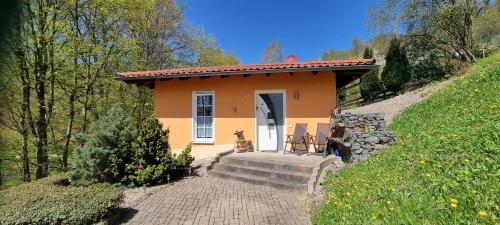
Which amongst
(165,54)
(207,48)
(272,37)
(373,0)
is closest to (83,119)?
(165,54)

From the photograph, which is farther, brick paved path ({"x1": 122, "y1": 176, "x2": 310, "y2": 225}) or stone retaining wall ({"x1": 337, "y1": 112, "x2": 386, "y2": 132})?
stone retaining wall ({"x1": 337, "y1": 112, "x2": 386, "y2": 132})

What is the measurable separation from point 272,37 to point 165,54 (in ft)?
65.8

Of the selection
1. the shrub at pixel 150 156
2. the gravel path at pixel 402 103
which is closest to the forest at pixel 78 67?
the shrub at pixel 150 156

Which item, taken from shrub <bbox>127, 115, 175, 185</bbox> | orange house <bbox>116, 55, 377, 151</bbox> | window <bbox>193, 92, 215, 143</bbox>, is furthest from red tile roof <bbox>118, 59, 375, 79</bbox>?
shrub <bbox>127, 115, 175, 185</bbox>

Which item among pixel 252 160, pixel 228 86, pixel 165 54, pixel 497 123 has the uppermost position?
pixel 165 54

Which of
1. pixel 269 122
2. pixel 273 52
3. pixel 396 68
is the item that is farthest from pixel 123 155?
pixel 273 52

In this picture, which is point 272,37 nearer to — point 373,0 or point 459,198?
point 373,0

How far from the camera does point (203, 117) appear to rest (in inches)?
415

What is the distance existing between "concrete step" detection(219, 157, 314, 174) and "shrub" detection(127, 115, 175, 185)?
1718 mm

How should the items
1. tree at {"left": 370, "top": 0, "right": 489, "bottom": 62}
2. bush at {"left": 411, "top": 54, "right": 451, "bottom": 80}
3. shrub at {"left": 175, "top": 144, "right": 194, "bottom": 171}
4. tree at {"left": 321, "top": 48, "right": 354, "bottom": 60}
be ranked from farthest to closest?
1. tree at {"left": 321, "top": 48, "right": 354, "bottom": 60}
2. bush at {"left": 411, "top": 54, "right": 451, "bottom": 80}
3. tree at {"left": 370, "top": 0, "right": 489, "bottom": 62}
4. shrub at {"left": 175, "top": 144, "right": 194, "bottom": 171}

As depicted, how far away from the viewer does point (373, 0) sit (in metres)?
21.4

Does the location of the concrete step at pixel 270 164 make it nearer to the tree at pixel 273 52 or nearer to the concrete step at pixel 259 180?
the concrete step at pixel 259 180

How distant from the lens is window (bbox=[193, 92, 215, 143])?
10477 mm

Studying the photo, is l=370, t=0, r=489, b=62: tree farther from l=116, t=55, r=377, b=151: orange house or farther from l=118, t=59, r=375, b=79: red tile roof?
l=118, t=59, r=375, b=79: red tile roof
